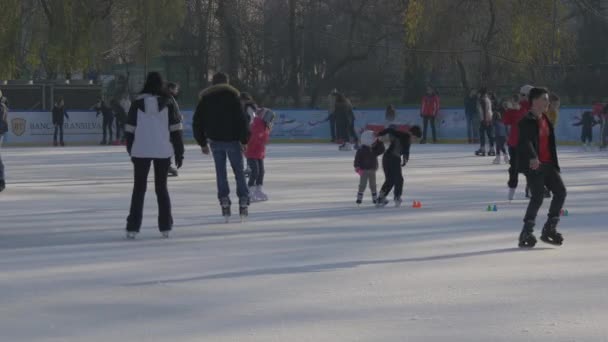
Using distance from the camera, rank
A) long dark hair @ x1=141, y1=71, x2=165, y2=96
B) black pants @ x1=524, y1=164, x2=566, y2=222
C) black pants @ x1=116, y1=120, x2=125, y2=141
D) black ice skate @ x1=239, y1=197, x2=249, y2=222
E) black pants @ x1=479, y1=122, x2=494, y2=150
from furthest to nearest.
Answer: black pants @ x1=116, y1=120, x2=125, y2=141 < black pants @ x1=479, y1=122, x2=494, y2=150 < black ice skate @ x1=239, y1=197, x2=249, y2=222 < long dark hair @ x1=141, y1=71, x2=165, y2=96 < black pants @ x1=524, y1=164, x2=566, y2=222

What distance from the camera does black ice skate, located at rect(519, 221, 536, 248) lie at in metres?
10.1

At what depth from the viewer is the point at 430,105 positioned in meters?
36.1

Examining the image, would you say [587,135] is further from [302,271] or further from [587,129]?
[302,271]

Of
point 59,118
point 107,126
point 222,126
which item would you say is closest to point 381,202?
point 222,126

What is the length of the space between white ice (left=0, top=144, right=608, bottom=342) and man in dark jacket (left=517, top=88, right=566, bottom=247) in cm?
17

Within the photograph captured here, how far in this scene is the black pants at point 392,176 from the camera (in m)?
14.4

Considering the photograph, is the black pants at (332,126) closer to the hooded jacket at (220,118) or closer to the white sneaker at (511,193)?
the white sneaker at (511,193)

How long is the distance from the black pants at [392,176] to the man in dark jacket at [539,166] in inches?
164

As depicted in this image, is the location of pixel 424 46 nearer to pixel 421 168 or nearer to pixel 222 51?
pixel 222 51

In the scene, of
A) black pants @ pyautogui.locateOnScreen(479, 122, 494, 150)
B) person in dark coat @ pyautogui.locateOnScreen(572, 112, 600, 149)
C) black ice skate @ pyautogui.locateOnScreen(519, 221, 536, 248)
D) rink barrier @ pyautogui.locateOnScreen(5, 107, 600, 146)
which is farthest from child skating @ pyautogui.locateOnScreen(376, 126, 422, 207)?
rink barrier @ pyautogui.locateOnScreen(5, 107, 600, 146)

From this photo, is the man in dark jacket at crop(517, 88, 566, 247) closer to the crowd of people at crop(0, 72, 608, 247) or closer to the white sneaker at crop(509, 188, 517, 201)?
the crowd of people at crop(0, 72, 608, 247)

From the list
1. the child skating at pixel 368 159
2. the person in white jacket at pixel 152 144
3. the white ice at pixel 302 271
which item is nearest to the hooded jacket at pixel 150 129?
the person in white jacket at pixel 152 144

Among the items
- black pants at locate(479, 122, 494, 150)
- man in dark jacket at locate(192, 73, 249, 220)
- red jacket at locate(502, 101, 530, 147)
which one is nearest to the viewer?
man in dark jacket at locate(192, 73, 249, 220)

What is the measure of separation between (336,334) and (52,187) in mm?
12553
